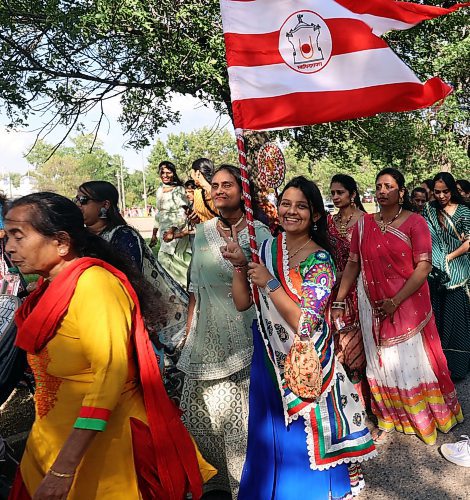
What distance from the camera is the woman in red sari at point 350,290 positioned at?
4.09 metres

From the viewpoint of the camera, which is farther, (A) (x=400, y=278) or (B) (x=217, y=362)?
(A) (x=400, y=278)

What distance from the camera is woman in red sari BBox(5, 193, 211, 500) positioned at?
1.78 meters

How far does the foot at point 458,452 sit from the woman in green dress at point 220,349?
1.36 metres

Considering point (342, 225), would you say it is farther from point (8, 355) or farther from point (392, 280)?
point (8, 355)

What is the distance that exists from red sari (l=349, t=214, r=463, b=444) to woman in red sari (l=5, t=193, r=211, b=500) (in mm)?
2232

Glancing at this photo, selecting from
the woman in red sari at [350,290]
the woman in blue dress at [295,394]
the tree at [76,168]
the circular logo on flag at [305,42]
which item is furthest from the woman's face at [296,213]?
the tree at [76,168]

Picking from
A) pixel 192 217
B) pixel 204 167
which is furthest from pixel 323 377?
pixel 192 217

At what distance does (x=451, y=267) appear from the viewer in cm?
500

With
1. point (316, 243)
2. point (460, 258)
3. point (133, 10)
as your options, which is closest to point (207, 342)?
point (316, 243)

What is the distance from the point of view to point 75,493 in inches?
74.6

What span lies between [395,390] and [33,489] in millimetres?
2662

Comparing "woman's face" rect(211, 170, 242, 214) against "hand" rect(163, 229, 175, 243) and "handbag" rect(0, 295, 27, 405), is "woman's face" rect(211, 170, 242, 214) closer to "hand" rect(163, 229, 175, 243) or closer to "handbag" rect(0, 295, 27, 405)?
"handbag" rect(0, 295, 27, 405)

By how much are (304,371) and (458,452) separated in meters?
1.81

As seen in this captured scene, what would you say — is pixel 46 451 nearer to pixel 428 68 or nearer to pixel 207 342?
pixel 207 342
